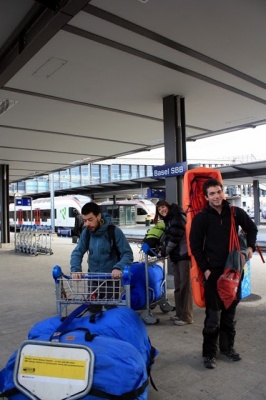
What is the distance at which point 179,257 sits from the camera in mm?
5395

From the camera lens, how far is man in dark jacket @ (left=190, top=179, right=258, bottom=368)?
3.87 metres

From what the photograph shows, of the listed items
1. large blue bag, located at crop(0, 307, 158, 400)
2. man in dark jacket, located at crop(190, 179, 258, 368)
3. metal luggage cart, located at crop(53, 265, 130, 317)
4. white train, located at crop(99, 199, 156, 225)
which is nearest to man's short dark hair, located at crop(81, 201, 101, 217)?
metal luggage cart, located at crop(53, 265, 130, 317)

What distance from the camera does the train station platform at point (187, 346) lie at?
131 inches

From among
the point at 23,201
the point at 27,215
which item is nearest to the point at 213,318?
the point at 23,201

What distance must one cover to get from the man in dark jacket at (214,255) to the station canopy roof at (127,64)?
2.40 m

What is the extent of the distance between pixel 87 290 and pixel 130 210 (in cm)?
3830

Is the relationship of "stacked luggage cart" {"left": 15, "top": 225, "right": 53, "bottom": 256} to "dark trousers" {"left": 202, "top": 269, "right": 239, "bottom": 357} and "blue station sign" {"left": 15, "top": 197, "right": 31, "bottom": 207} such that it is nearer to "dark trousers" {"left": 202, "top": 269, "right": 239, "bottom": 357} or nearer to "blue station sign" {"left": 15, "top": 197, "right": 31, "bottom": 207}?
"blue station sign" {"left": 15, "top": 197, "right": 31, "bottom": 207}

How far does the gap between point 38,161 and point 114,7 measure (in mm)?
14053

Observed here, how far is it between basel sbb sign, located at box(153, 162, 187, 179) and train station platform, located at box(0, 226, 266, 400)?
2.43 metres

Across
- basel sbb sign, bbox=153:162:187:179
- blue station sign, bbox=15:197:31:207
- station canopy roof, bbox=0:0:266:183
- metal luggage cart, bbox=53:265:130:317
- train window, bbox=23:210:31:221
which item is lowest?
metal luggage cart, bbox=53:265:130:317

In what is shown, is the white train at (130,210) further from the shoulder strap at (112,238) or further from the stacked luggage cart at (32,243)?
the shoulder strap at (112,238)

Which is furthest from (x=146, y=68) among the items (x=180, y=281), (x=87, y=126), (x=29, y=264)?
(x=29, y=264)

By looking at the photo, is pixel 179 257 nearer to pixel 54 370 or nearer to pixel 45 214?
pixel 54 370

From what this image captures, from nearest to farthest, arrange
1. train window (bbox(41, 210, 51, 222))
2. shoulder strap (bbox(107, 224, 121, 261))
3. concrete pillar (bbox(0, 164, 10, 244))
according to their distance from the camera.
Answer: shoulder strap (bbox(107, 224, 121, 261)), concrete pillar (bbox(0, 164, 10, 244)), train window (bbox(41, 210, 51, 222))
